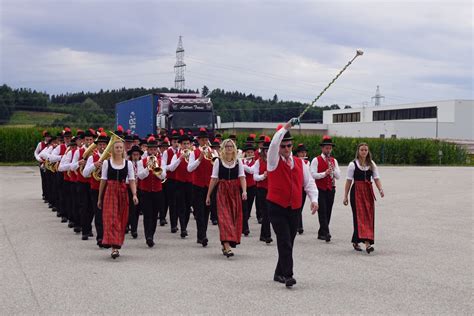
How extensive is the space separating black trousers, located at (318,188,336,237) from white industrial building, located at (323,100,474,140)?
208ft

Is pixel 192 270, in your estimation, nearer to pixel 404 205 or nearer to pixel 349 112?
pixel 404 205

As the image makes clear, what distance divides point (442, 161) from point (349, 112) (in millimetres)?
42525

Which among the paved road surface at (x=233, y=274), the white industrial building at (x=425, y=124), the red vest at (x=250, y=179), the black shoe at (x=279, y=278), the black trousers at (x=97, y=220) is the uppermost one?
the white industrial building at (x=425, y=124)

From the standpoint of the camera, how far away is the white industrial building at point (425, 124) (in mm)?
Result: 75625

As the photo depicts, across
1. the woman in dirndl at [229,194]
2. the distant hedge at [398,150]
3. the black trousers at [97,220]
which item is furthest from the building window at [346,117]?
the woman in dirndl at [229,194]

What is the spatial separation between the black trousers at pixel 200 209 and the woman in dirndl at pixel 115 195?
5.62ft

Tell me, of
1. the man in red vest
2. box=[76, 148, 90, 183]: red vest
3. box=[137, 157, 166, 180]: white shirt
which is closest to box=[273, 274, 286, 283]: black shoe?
the man in red vest

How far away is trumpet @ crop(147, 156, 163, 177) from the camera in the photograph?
458 inches

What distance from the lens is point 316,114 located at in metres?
119

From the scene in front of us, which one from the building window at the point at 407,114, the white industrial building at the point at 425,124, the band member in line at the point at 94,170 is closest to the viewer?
the band member in line at the point at 94,170

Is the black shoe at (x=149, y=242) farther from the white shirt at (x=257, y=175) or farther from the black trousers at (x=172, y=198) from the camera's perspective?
the white shirt at (x=257, y=175)

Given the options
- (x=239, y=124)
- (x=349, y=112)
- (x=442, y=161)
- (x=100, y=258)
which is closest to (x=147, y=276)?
(x=100, y=258)

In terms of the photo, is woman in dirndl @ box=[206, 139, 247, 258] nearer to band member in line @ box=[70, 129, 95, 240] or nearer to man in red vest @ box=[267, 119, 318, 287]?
man in red vest @ box=[267, 119, 318, 287]

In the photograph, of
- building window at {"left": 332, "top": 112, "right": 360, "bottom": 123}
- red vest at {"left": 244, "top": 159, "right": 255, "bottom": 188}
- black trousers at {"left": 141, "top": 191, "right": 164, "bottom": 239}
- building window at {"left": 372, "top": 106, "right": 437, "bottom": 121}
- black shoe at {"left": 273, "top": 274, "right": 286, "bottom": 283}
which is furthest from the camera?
building window at {"left": 332, "top": 112, "right": 360, "bottom": 123}
